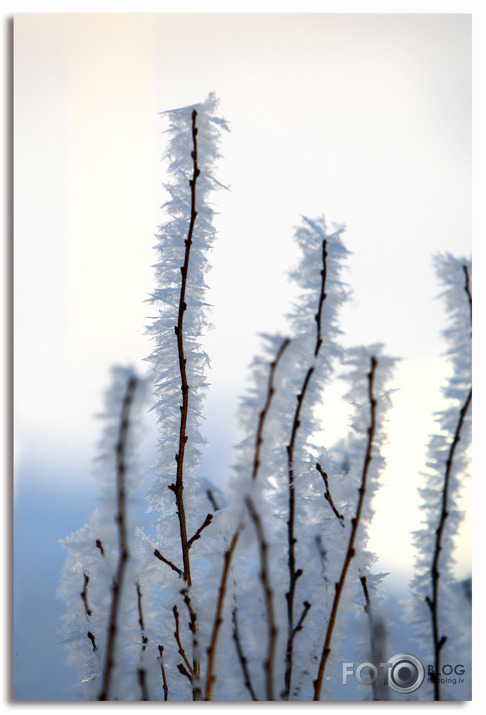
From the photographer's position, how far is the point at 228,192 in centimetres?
110

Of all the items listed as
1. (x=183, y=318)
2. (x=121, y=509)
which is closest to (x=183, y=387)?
(x=183, y=318)

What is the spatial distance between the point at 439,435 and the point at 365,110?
1.98ft

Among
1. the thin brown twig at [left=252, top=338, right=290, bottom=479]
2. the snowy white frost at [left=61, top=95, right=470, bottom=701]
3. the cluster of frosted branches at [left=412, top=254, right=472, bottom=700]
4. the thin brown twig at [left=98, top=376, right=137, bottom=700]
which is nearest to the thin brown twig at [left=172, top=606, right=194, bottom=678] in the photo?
the snowy white frost at [left=61, top=95, right=470, bottom=701]

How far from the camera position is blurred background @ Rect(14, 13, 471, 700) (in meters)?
1.09

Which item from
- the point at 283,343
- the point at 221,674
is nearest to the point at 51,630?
the point at 221,674

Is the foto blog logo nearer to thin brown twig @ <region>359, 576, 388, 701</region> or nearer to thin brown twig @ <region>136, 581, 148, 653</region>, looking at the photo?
thin brown twig @ <region>359, 576, 388, 701</region>

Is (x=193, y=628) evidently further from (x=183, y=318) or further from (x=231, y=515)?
(x=183, y=318)

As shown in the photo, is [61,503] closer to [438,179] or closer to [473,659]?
[473,659]

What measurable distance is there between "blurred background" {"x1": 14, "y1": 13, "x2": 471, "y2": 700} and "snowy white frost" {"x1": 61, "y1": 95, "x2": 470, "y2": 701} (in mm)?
109

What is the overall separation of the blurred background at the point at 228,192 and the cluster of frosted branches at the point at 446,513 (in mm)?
45

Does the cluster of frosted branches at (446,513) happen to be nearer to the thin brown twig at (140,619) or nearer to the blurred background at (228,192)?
the blurred background at (228,192)

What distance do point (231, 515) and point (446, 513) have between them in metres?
0.35

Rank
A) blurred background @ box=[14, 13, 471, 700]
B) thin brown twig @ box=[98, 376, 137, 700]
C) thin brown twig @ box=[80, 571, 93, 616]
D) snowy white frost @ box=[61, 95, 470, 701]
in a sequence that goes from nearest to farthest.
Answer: thin brown twig @ box=[98, 376, 137, 700], snowy white frost @ box=[61, 95, 470, 701], thin brown twig @ box=[80, 571, 93, 616], blurred background @ box=[14, 13, 471, 700]

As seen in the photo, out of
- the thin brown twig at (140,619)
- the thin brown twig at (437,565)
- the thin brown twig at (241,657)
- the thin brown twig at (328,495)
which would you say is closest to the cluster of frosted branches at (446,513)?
the thin brown twig at (437,565)
